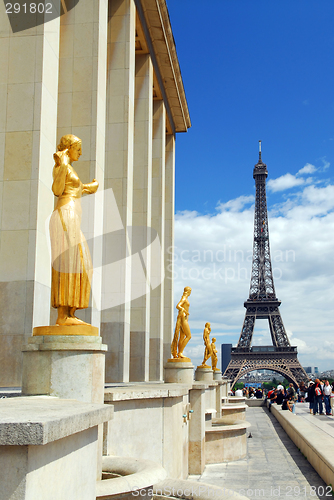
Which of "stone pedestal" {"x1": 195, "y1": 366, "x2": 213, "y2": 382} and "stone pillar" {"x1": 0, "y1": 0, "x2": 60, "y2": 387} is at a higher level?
"stone pillar" {"x1": 0, "y1": 0, "x2": 60, "y2": 387}

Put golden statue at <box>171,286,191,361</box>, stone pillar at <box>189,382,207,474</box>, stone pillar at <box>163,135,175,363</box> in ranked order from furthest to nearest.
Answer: stone pillar at <box>163,135,175,363</box>
golden statue at <box>171,286,191,361</box>
stone pillar at <box>189,382,207,474</box>

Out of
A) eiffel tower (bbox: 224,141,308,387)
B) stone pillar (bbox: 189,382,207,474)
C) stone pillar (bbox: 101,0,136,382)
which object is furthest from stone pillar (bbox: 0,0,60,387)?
eiffel tower (bbox: 224,141,308,387)

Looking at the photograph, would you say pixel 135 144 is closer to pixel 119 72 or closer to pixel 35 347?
pixel 119 72

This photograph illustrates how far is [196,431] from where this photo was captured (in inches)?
552

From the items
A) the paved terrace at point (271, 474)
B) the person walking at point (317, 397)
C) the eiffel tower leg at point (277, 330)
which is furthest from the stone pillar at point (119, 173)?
the eiffel tower leg at point (277, 330)

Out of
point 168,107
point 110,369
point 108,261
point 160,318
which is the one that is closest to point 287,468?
point 110,369

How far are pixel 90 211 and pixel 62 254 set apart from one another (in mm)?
7297

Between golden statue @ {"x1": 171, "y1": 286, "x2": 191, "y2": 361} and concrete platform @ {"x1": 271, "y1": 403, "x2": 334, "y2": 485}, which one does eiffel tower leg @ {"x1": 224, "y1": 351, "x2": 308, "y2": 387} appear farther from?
golden statue @ {"x1": 171, "y1": 286, "x2": 191, "y2": 361}

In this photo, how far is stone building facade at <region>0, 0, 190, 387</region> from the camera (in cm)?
1150

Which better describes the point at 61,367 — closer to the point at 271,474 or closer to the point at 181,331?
the point at 271,474

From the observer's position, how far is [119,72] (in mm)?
19094

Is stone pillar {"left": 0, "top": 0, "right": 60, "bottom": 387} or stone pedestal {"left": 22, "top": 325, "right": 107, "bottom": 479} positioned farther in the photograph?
stone pillar {"left": 0, "top": 0, "right": 60, "bottom": 387}

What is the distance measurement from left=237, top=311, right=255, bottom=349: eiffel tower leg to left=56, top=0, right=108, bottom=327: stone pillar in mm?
69349

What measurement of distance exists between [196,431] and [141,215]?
1076 cm
